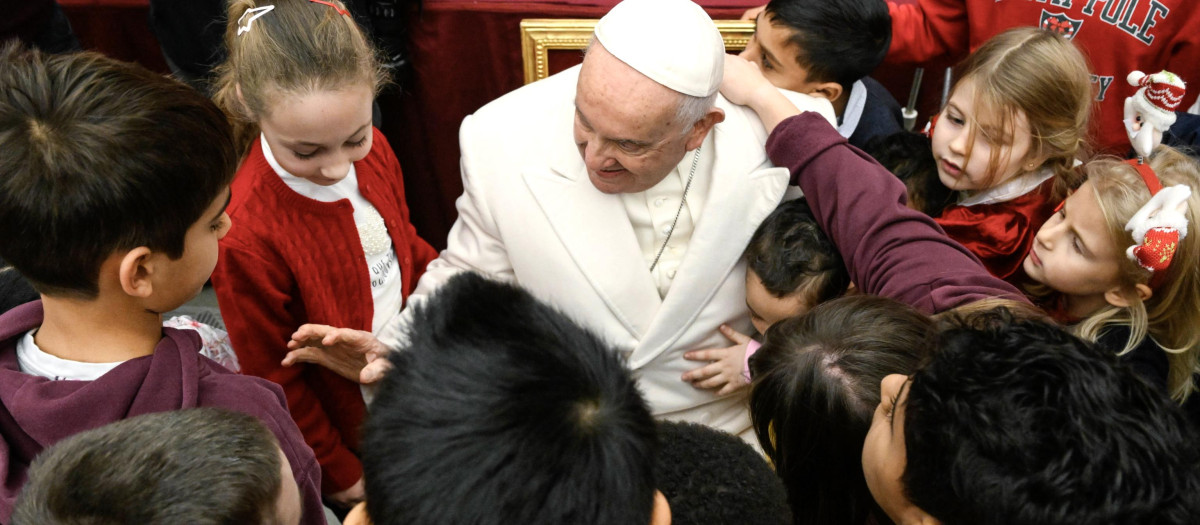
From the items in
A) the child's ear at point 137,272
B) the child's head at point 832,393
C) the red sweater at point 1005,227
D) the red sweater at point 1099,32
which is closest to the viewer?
the child's ear at point 137,272

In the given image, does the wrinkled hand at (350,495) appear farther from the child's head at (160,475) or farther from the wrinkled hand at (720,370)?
the child's head at (160,475)

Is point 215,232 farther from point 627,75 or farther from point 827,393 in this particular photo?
point 827,393

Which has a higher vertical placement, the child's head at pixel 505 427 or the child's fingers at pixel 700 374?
the child's head at pixel 505 427

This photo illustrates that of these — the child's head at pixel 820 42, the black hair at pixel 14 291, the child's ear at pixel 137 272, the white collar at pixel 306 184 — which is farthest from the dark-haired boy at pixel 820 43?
the black hair at pixel 14 291

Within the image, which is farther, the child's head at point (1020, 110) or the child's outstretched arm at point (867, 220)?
the child's head at point (1020, 110)

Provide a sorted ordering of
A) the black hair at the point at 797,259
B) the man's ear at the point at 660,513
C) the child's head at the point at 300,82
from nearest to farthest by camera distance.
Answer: the man's ear at the point at 660,513 < the child's head at the point at 300,82 < the black hair at the point at 797,259

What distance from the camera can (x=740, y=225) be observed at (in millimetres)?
1972

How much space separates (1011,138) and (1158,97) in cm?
35

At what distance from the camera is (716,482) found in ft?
3.53

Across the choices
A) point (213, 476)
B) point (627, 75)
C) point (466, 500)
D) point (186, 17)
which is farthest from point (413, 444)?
point (186, 17)

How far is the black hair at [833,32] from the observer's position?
2201 millimetres

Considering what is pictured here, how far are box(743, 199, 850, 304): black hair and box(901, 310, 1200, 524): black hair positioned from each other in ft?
2.52

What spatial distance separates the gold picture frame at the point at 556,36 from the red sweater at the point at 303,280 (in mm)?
684

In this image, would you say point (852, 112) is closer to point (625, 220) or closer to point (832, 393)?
point (625, 220)
